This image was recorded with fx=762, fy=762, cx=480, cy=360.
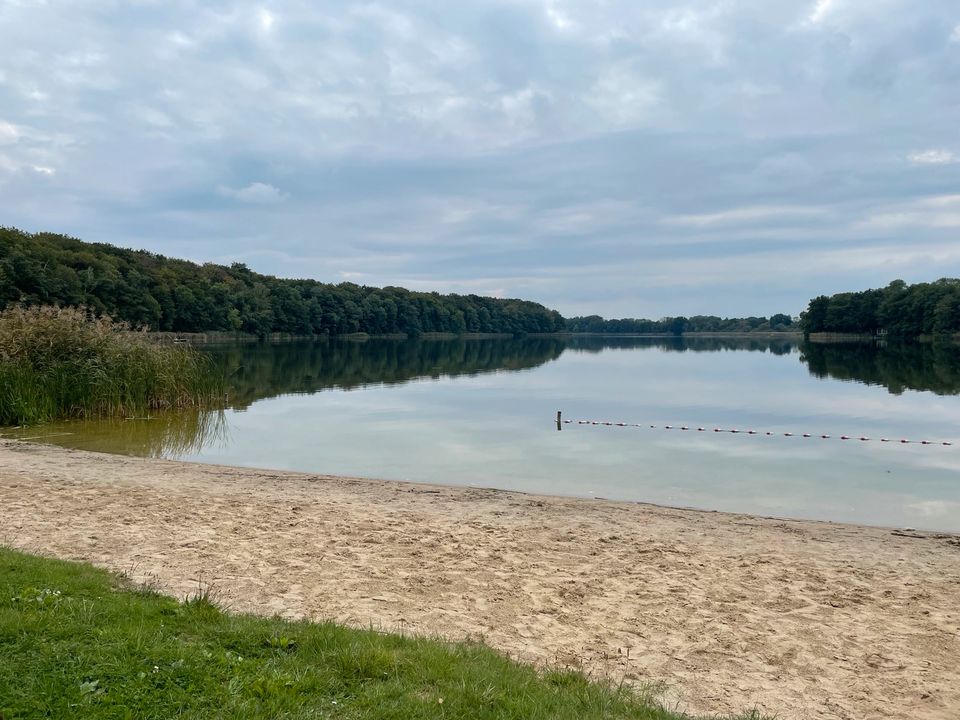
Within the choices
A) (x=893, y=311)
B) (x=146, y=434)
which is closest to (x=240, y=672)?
(x=146, y=434)

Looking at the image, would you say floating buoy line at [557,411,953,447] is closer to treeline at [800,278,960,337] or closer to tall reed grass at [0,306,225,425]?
tall reed grass at [0,306,225,425]

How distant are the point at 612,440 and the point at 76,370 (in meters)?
14.0

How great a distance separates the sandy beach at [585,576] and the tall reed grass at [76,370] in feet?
25.3

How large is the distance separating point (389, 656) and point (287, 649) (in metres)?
0.64

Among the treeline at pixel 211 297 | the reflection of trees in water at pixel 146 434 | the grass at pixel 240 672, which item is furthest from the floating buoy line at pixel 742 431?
the treeline at pixel 211 297

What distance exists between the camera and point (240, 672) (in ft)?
13.7

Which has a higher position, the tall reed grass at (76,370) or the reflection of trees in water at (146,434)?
the tall reed grass at (76,370)

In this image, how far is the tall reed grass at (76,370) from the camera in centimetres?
1820

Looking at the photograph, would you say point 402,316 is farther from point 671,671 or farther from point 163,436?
point 671,671

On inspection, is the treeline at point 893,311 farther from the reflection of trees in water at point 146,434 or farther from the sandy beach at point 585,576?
the sandy beach at point 585,576

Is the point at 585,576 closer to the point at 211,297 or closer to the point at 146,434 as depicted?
the point at 146,434

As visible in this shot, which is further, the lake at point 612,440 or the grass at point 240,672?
the lake at point 612,440

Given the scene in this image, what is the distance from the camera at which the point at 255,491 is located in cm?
1129

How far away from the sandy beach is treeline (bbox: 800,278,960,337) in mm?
113338
